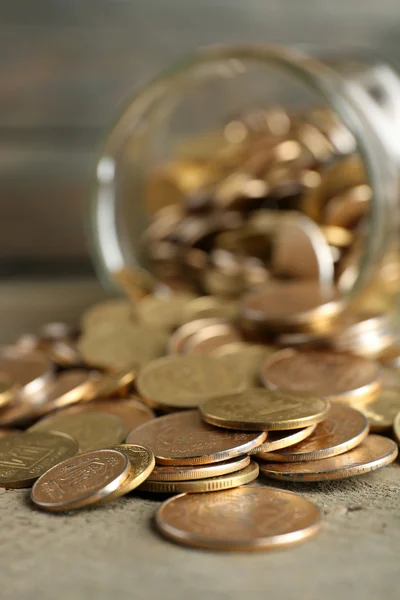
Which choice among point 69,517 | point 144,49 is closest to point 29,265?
point 144,49

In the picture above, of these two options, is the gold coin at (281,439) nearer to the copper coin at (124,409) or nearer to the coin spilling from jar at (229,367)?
the coin spilling from jar at (229,367)

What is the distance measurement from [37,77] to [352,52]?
909 millimetres

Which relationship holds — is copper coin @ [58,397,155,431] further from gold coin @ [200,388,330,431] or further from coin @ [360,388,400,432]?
coin @ [360,388,400,432]

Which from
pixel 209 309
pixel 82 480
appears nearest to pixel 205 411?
pixel 82 480

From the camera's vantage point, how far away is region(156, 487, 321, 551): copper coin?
58 cm

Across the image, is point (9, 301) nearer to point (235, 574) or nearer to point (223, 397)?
point (223, 397)

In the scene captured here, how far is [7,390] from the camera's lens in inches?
34.4

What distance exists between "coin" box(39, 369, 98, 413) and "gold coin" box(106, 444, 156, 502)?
19 cm

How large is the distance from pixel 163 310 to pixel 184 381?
0.31 m

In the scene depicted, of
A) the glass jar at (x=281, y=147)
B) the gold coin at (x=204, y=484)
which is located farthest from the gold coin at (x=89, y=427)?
the glass jar at (x=281, y=147)

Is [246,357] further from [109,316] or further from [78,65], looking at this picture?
[78,65]

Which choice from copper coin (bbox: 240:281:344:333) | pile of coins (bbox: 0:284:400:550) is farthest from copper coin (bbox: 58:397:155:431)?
copper coin (bbox: 240:281:344:333)

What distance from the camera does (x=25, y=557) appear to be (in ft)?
1.94

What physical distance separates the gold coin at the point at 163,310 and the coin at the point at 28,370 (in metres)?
0.19
